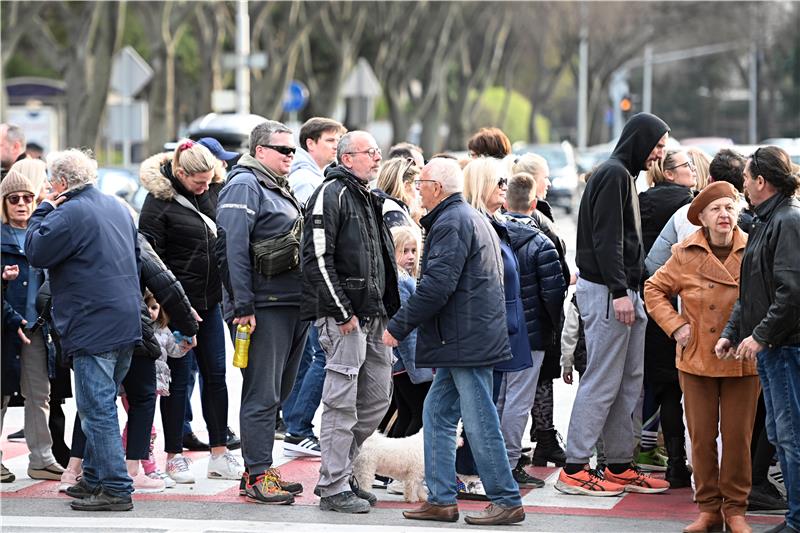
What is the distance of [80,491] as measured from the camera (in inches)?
310

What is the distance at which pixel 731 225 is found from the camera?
23.5 feet

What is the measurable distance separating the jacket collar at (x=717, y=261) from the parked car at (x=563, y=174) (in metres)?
28.7

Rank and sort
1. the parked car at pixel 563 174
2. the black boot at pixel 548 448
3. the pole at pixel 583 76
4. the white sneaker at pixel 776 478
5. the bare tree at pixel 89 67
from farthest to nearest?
the pole at pixel 583 76 → the parked car at pixel 563 174 → the bare tree at pixel 89 67 → the black boot at pixel 548 448 → the white sneaker at pixel 776 478

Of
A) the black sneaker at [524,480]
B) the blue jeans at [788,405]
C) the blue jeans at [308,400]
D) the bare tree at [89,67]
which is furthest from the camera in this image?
the bare tree at [89,67]

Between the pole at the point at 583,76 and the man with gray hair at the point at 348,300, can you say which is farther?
the pole at the point at 583,76

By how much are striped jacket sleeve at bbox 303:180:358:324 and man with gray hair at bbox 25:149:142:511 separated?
0.97 m

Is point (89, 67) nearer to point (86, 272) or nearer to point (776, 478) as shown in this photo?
point (86, 272)

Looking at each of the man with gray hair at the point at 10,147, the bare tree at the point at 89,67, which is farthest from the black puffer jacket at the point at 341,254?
the bare tree at the point at 89,67

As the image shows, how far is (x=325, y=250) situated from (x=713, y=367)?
2.05m

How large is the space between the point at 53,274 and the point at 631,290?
123 inches

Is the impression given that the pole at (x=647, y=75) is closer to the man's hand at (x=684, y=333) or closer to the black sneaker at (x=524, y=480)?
the black sneaker at (x=524, y=480)

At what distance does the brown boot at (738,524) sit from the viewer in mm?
6918

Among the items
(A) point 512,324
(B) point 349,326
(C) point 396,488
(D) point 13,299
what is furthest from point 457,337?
(D) point 13,299

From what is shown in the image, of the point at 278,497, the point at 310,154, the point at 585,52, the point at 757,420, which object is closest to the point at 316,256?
the point at 278,497
